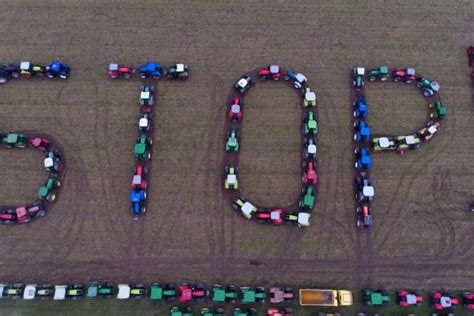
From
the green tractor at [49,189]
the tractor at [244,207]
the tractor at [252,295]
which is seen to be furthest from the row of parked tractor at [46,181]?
the tractor at [252,295]

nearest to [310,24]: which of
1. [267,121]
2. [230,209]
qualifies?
[267,121]

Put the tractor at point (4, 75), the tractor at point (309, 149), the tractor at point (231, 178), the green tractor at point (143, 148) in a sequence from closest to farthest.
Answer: the tractor at point (231, 178), the green tractor at point (143, 148), the tractor at point (309, 149), the tractor at point (4, 75)

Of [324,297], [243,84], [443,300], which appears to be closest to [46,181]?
[243,84]

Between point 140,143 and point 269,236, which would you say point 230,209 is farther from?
point 140,143

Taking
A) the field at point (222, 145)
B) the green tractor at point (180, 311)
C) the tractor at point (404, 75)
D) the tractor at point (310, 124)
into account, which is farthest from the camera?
the tractor at point (404, 75)

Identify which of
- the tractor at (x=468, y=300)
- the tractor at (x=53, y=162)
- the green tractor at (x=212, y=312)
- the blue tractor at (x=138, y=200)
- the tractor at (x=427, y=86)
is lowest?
the green tractor at (x=212, y=312)

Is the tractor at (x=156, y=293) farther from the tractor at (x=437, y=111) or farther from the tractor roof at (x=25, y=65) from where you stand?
the tractor at (x=437, y=111)
